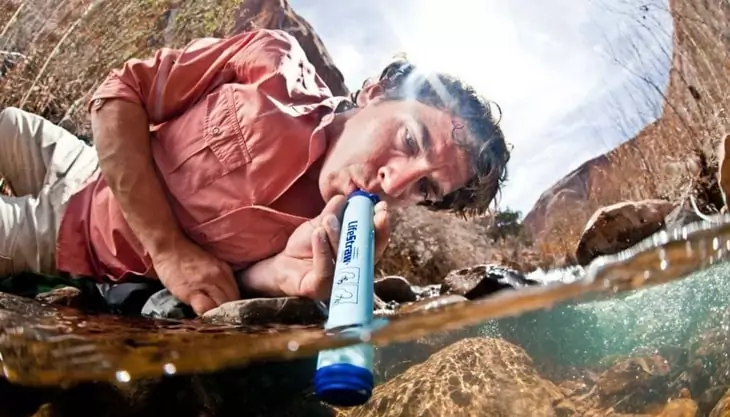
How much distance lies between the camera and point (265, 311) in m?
0.85

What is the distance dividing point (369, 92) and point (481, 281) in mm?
206

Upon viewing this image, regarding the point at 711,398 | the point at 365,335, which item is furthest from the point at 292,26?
the point at 711,398

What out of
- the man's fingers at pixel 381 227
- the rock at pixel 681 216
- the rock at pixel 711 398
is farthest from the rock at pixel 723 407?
the man's fingers at pixel 381 227

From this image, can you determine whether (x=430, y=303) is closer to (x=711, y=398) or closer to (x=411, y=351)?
(x=411, y=351)

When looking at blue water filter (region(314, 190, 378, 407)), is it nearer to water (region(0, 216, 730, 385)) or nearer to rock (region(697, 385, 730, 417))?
water (region(0, 216, 730, 385))

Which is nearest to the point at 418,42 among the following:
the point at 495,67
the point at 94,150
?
the point at 495,67

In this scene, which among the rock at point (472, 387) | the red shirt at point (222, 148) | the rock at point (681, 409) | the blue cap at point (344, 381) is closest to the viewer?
the blue cap at point (344, 381)

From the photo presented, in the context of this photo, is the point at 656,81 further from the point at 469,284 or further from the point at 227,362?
the point at 227,362

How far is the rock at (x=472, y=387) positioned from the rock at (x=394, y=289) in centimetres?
11

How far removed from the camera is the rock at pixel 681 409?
43.0 inches

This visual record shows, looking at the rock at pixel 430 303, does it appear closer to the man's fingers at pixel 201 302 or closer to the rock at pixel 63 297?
the man's fingers at pixel 201 302

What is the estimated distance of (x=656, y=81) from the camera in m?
0.97

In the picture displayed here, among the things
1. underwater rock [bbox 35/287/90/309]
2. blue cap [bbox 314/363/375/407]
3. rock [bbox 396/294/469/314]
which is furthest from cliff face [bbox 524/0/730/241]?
underwater rock [bbox 35/287/90/309]

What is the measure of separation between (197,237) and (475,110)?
0.29 meters
